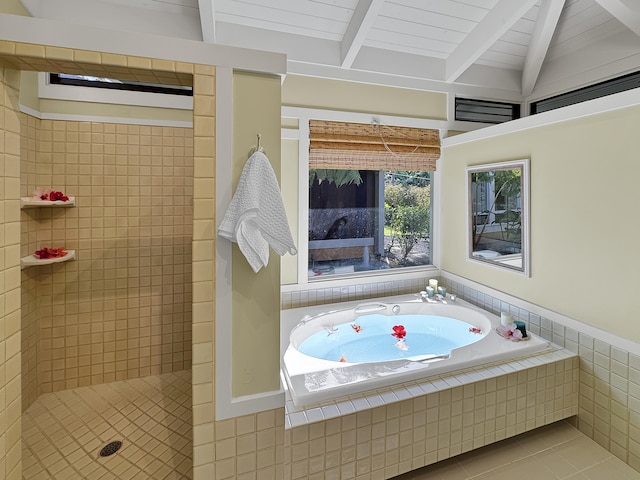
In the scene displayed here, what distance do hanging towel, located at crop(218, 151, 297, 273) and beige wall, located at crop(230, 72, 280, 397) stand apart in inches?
3.0

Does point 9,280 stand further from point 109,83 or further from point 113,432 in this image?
point 109,83

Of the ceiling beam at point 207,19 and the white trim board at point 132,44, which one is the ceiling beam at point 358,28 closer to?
the ceiling beam at point 207,19

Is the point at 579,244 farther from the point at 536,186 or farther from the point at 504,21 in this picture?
the point at 504,21

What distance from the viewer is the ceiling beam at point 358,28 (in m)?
2.21

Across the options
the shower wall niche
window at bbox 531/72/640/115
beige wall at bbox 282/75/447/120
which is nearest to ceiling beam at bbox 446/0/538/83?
beige wall at bbox 282/75/447/120

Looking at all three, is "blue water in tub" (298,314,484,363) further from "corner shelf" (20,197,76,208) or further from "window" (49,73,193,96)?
"window" (49,73,193,96)

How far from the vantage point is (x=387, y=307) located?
2.92 metres

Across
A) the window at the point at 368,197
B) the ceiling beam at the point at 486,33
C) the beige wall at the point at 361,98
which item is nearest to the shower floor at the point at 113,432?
the window at the point at 368,197

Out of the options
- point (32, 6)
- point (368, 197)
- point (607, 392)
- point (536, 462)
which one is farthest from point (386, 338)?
point (32, 6)

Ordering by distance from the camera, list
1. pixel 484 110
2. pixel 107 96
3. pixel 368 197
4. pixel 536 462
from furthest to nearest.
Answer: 1. pixel 484 110
2. pixel 368 197
3. pixel 107 96
4. pixel 536 462

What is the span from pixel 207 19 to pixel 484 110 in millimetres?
2674

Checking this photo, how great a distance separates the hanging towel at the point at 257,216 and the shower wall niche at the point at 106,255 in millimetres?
1497

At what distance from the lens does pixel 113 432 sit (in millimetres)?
1926

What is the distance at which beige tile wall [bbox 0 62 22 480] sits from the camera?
1.14m
